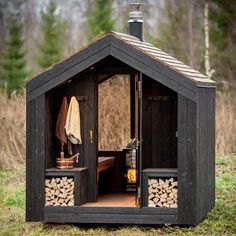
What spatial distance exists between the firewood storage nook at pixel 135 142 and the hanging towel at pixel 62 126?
98 mm

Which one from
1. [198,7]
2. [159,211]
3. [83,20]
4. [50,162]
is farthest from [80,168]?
→ [83,20]

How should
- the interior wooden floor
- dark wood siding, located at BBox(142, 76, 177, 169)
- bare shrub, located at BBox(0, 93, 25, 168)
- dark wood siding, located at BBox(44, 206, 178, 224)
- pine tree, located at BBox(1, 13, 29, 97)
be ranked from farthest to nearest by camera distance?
pine tree, located at BBox(1, 13, 29, 97) → bare shrub, located at BBox(0, 93, 25, 168) → dark wood siding, located at BBox(142, 76, 177, 169) → the interior wooden floor → dark wood siding, located at BBox(44, 206, 178, 224)

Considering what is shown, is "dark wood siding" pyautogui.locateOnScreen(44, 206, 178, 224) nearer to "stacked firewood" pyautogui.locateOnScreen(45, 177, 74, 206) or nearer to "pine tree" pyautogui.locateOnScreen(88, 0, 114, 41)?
"stacked firewood" pyautogui.locateOnScreen(45, 177, 74, 206)

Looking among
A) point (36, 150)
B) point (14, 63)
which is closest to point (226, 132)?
point (36, 150)

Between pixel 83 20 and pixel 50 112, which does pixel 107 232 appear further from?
pixel 83 20

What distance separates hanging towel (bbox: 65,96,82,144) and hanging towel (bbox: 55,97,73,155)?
86 millimetres

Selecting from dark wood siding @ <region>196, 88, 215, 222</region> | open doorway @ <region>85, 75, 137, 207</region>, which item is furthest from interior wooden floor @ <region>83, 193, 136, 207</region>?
dark wood siding @ <region>196, 88, 215, 222</region>

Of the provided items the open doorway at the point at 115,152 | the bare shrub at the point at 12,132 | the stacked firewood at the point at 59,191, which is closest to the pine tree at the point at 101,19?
the bare shrub at the point at 12,132

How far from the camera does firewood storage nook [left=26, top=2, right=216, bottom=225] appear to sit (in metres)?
10.7

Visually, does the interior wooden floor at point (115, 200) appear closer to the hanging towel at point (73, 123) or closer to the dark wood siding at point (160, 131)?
the dark wood siding at point (160, 131)

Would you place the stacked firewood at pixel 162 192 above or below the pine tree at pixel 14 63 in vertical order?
below

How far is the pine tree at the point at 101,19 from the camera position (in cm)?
2958

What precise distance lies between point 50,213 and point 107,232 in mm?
818

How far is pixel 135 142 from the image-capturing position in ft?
38.6
